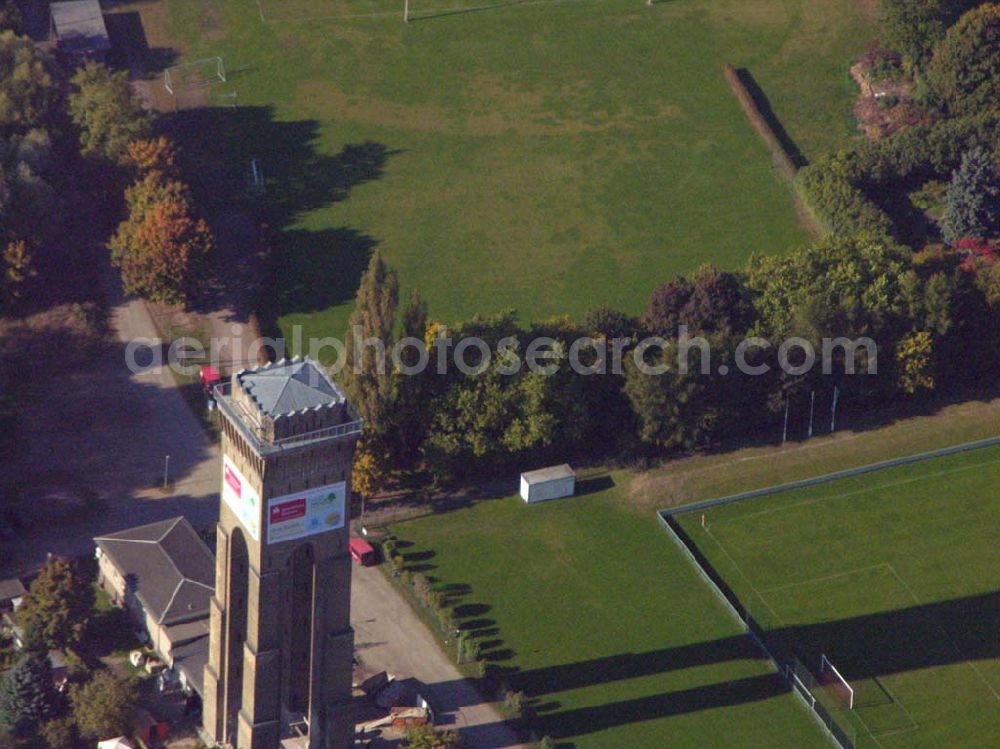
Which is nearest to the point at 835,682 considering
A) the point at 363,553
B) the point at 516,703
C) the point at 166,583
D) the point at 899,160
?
the point at 516,703

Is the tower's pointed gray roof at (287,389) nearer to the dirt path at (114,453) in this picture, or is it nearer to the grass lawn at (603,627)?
the grass lawn at (603,627)

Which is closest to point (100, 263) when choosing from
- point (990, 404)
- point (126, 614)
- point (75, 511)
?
point (75, 511)

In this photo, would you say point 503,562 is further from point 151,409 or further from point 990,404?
point 990,404

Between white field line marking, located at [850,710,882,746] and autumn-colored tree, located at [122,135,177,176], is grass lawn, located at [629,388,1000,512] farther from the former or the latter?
autumn-colored tree, located at [122,135,177,176]

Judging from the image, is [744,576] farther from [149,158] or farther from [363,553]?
[149,158]

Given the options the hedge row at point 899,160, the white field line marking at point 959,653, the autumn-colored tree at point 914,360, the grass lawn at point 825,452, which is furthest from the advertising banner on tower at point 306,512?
the hedge row at point 899,160

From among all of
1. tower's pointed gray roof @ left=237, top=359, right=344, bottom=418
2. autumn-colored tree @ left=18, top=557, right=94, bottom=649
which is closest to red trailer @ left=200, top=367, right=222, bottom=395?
autumn-colored tree @ left=18, top=557, right=94, bottom=649
